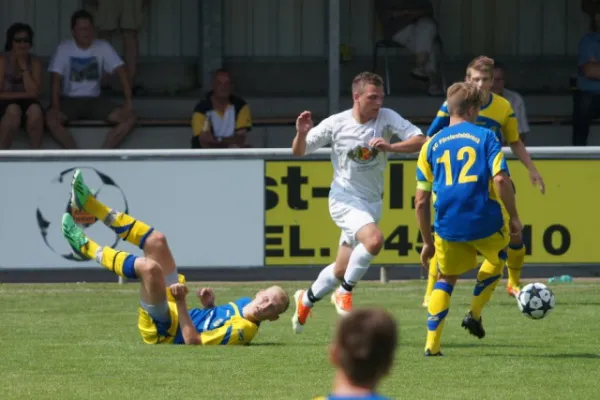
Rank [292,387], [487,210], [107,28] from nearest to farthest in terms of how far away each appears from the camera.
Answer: [292,387], [487,210], [107,28]

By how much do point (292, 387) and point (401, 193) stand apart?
6.57 metres

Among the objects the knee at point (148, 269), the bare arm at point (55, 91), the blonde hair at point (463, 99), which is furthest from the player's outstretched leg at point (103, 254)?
the bare arm at point (55, 91)

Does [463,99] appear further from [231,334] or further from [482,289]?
[231,334]

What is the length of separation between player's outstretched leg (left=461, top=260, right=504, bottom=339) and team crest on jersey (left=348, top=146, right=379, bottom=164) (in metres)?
1.63

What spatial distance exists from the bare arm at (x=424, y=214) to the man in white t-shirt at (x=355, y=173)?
1.25 meters

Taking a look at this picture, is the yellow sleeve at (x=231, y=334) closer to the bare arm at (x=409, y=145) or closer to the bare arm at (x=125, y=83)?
the bare arm at (x=409, y=145)

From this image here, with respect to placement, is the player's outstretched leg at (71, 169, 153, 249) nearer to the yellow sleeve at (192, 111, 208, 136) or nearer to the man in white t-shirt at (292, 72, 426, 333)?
the man in white t-shirt at (292, 72, 426, 333)

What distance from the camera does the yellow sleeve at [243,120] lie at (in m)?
17.1

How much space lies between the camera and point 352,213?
10.9 metres

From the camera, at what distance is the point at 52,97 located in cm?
1753

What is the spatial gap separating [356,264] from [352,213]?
0.44 metres

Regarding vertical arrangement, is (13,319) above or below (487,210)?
below

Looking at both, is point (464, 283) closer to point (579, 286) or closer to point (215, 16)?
point (579, 286)

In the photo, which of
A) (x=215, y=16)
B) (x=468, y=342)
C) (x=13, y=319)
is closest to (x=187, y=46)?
(x=215, y=16)
